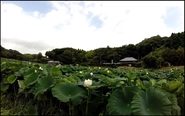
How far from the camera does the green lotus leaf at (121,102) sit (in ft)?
4.62

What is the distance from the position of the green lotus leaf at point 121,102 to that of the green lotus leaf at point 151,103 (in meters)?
0.09

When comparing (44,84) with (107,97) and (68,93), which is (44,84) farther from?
(107,97)

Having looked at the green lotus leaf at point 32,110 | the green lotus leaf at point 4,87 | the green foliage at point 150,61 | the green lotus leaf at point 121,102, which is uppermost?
the green foliage at point 150,61

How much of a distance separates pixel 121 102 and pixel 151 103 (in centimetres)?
21

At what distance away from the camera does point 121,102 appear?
1483 mm

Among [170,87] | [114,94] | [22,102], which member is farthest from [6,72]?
[170,87]

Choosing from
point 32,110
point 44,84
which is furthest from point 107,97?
point 32,110

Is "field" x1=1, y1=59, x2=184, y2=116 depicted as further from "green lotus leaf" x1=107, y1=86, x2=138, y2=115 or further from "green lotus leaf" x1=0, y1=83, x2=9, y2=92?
"green lotus leaf" x1=0, y1=83, x2=9, y2=92

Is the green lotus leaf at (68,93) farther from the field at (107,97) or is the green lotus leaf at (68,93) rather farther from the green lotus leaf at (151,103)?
the green lotus leaf at (151,103)

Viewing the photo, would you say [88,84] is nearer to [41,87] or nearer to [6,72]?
[41,87]

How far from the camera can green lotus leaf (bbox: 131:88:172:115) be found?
1.32 m

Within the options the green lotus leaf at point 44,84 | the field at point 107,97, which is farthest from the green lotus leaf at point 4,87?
the green lotus leaf at point 44,84

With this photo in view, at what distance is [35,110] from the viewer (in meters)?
2.35

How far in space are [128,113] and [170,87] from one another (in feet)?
1.60
